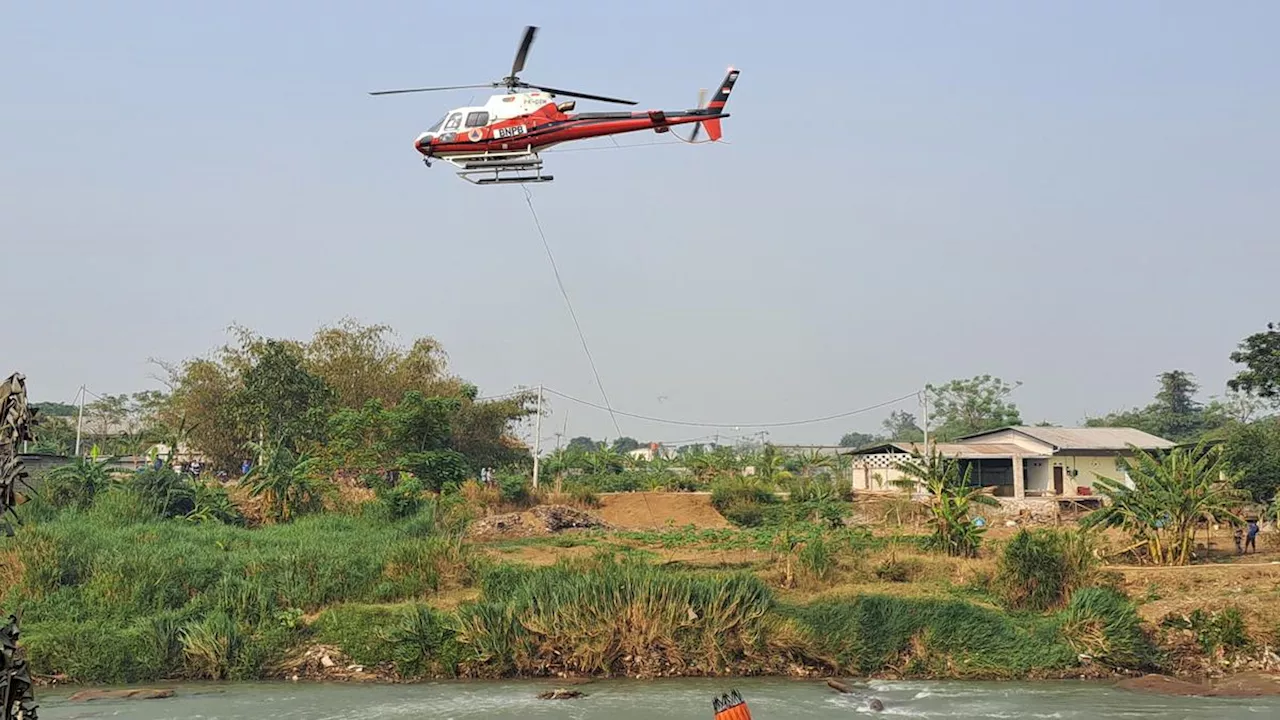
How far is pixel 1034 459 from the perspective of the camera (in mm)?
39719

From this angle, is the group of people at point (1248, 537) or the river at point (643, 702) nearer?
the river at point (643, 702)

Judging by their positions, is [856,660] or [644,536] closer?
[856,660]

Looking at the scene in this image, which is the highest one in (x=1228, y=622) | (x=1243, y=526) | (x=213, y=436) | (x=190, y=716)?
(x=213, y=436)

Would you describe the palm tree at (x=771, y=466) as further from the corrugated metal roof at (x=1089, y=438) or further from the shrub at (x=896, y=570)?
the shrub at (x=896, y=570)

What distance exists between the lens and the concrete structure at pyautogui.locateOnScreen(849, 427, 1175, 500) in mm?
38438

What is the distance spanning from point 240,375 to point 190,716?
30.4m

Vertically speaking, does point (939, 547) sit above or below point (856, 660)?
above

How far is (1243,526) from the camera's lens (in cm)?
2284

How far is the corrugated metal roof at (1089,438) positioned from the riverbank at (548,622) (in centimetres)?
1912

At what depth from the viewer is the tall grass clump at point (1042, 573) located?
19.8 metres

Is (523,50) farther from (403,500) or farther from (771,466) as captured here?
(771,466)

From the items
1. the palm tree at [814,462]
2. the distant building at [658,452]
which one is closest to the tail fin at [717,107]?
the palm tree at [814,462]

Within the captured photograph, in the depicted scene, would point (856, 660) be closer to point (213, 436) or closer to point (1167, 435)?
point (213, 436)

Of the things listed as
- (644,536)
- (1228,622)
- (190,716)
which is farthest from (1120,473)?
(190,716)
